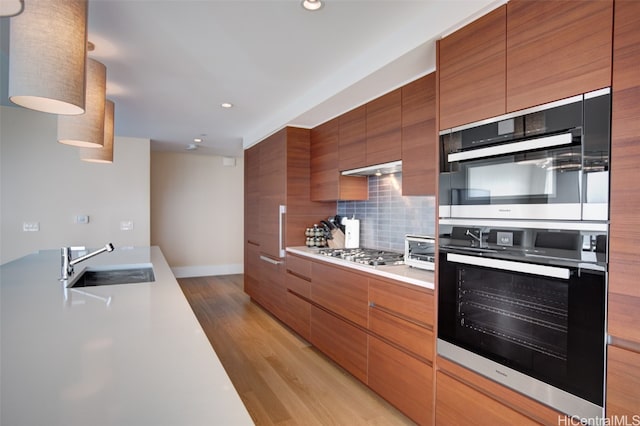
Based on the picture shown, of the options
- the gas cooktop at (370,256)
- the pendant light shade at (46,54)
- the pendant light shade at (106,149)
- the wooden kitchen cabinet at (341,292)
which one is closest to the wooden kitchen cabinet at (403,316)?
the wooden kitchen cabinet at (341,292)

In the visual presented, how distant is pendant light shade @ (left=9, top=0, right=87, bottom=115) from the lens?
1.20 metres

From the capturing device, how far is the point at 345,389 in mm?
2615

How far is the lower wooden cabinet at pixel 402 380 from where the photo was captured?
202cm

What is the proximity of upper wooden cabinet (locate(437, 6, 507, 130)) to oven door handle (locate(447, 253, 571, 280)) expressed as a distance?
2.30 feet

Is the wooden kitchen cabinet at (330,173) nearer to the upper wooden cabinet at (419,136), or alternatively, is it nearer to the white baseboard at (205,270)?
the upper wooden cabinet at (419,136)

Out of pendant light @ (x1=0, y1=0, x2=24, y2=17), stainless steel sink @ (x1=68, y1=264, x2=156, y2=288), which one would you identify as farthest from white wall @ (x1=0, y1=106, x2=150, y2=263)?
pendant light @ (x1=0, y1=0, x2=24, y2=17)

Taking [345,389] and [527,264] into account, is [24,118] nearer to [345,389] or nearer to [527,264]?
[345,389]

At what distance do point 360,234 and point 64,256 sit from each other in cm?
258

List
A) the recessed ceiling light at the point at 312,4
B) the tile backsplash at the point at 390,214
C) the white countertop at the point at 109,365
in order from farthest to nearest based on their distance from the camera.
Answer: the tile backsplash at the point at 390,214
the recessed ceiling light at the point at 312,4
the white countertop at the point at 109,365

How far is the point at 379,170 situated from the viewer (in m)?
3.09

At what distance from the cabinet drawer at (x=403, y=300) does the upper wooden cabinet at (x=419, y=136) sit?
2.26 feet

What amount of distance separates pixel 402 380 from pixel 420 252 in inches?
32.8

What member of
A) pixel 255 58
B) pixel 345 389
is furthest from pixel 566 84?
pixel 345 389

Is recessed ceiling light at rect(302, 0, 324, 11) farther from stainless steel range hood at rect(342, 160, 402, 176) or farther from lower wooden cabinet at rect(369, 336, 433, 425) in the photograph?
lower wooden cabinet at rect(369, 336, 433, 425)
